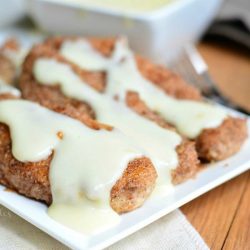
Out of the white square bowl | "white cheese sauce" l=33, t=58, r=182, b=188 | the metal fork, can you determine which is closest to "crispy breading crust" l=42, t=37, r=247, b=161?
"white cheese sauce" l=33, t=58, r=182, b=188

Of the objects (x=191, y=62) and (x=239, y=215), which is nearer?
(x=239, y=215)

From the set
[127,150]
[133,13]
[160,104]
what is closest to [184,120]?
[160,104]

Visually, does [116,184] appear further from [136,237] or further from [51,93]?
[51,93]

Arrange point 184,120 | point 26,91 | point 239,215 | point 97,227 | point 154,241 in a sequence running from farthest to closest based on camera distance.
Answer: point 26,91
point 184,120
point 239,215
point 154,241
point 97,227

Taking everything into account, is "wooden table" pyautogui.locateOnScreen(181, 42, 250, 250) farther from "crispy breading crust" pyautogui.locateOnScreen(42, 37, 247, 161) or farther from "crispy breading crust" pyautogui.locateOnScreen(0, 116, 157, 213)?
"crispy breading crust" pyautogui.locateOnScreen(0, 116, 157, 213)

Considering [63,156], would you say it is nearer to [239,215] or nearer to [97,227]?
[97,227]

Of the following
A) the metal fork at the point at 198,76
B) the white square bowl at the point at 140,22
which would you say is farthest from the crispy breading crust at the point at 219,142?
the white square bowl at the point at 140,22

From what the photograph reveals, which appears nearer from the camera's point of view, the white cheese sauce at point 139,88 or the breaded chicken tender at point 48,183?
the breaded chicken tender at point 48,183

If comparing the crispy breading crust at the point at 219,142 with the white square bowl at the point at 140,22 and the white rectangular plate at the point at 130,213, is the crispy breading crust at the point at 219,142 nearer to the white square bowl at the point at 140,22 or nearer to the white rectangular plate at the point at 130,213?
the white rectangular plate at the point at 130,213
